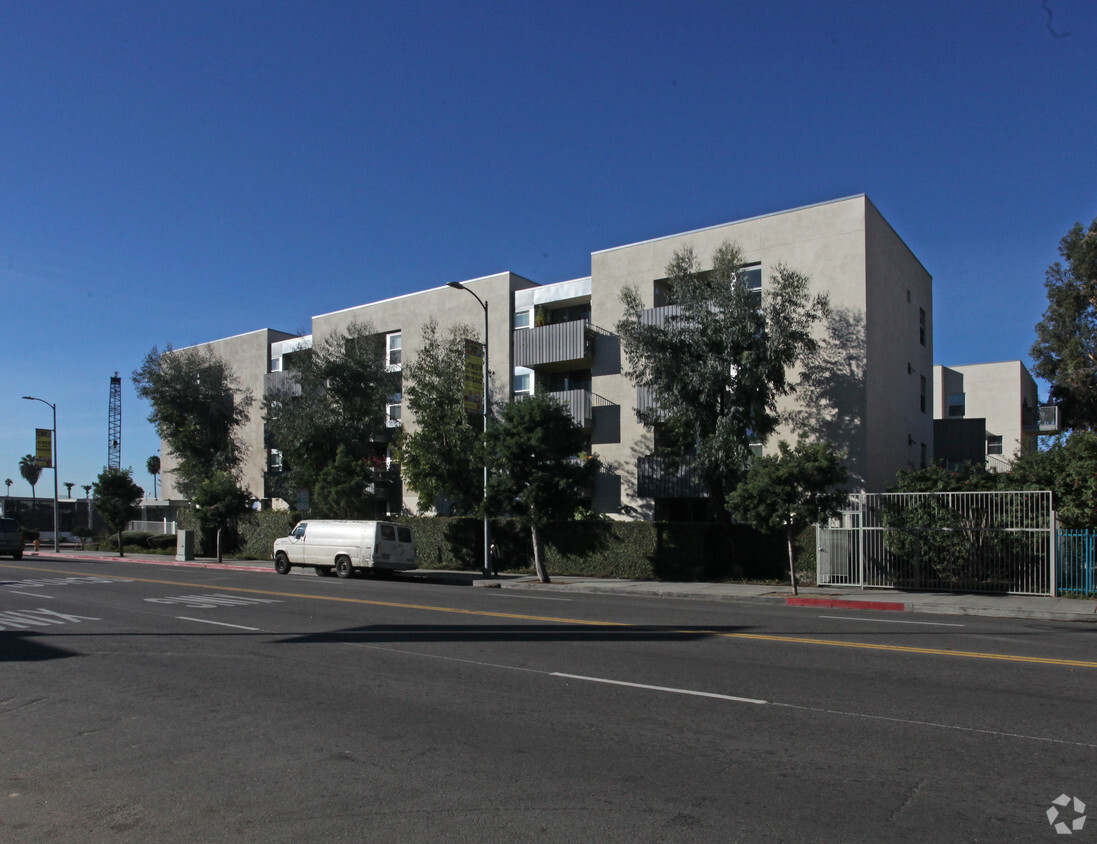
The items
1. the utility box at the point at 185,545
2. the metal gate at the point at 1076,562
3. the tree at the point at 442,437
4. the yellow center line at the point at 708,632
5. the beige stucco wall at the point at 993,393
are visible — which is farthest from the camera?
the beige stucco wall at the point at 993,393

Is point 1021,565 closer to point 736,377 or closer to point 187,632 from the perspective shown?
point 736,377

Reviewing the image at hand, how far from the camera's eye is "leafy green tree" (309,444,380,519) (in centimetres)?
3388

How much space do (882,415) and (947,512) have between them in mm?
7005

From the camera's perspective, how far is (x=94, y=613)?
15.5m

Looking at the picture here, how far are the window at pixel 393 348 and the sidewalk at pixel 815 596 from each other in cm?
1331

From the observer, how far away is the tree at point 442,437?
95.1ft

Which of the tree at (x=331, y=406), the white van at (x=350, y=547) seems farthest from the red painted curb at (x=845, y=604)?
the tree at (x=331, y=406)

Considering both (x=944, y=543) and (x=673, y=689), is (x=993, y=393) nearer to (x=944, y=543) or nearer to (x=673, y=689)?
(x=944, y=543)

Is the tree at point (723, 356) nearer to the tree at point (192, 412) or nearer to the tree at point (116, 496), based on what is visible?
the tree at point (192, 412)

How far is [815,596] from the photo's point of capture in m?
19.6

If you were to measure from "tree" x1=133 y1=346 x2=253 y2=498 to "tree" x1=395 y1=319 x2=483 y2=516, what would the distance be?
1639 centimetres

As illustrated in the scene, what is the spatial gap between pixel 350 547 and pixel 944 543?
17482 millimetres

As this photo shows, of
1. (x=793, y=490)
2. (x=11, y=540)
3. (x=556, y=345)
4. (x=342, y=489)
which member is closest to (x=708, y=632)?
(x=793, y=490)

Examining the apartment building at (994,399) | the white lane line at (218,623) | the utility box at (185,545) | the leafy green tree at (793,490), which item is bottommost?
the utility box at (185,545)
